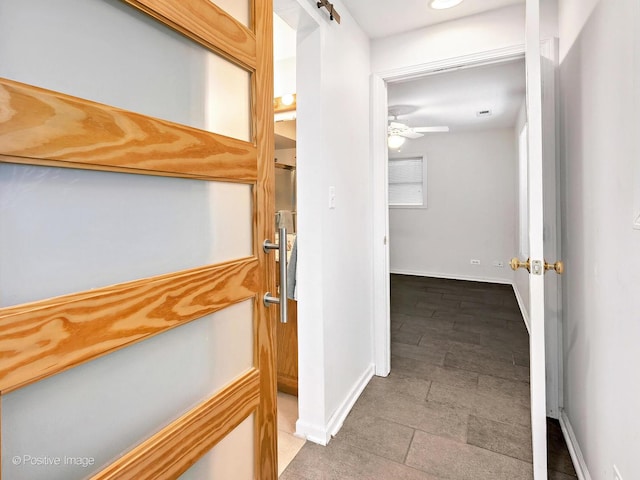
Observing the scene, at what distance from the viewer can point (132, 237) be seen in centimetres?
70

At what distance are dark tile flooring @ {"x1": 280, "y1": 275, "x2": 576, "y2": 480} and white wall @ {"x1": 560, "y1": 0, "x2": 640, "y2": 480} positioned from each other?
1.04ft

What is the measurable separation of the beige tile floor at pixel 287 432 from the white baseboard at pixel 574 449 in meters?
1.29

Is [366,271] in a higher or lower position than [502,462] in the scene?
higher

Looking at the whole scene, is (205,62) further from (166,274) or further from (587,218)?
(587,218)

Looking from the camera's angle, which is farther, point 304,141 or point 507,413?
point 507,413

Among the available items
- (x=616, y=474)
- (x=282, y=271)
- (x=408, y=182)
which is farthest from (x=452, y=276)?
(x=282, y=271)

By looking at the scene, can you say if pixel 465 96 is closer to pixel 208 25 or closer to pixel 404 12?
pixel 404 12

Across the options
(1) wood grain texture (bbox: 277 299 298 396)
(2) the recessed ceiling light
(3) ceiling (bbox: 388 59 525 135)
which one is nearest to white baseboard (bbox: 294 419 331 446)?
(1) wood grain texture (bbox: 277 299 298 396)

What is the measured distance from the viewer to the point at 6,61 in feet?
1.67

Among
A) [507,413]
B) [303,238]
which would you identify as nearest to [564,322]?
[507,413]

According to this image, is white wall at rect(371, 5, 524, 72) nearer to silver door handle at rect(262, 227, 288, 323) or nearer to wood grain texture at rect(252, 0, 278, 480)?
wood grain texture at rect(252, 0, 278, 480)

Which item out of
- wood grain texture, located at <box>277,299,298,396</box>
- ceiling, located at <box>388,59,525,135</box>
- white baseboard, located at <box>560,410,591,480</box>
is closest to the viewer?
white baseboard, located at <box>560,410,591,480</box>

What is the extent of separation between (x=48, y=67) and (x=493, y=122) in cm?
552

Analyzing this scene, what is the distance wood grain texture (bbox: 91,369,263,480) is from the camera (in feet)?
2.24
